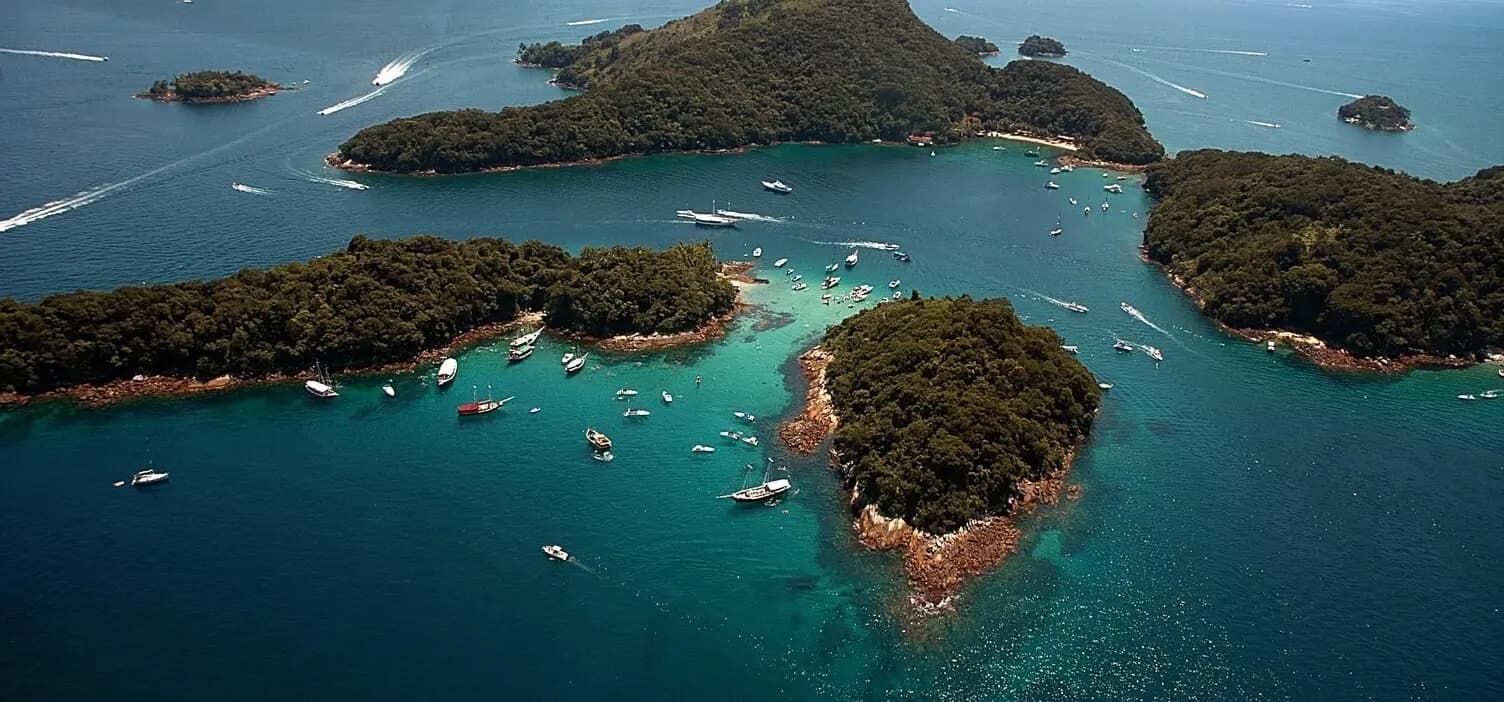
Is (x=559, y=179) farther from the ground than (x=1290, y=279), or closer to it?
farther from the ground

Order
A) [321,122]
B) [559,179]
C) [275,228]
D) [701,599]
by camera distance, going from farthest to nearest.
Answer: [321,122] < [559,179] < [275,228] < [701,599]

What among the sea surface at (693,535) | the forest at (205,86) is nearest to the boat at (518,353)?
the sea surface at (693,535)

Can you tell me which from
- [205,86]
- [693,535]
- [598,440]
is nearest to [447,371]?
[598,440]

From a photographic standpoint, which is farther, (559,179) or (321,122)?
(321,122)

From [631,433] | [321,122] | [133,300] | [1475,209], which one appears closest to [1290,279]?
[1475,209]

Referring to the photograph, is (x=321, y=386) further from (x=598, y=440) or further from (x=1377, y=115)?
(x=1377, y=115)

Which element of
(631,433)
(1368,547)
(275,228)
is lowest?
(1368,547)

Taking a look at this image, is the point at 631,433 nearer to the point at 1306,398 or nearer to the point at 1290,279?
the point at 1306,398
